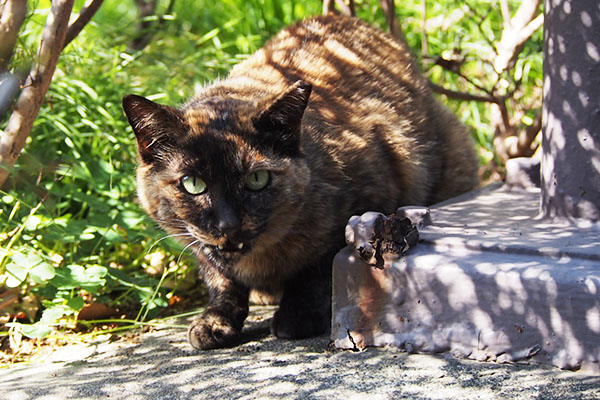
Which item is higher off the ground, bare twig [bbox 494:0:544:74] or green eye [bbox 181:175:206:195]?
bare twig [bbox 494:0:544:74]

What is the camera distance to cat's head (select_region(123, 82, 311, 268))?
2271mm

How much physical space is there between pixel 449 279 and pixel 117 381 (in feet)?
3.25

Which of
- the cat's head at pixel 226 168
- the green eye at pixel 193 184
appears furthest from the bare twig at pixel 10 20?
the green eye at pixel 193 184

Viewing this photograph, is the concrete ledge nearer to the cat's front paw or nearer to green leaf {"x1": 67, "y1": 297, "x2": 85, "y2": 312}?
the cat's front paw

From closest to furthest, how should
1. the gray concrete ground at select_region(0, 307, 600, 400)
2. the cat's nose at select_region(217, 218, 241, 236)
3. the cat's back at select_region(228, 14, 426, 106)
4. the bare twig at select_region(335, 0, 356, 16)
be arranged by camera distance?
the gray concrete ground at select_region(0, 307, 600, 400), the cat's nose at select_region(217, 218, 241, 236), the cat's back at select_region(228, 14, 426, 106), the bare twig at select_region(335, 0, 356, 16)

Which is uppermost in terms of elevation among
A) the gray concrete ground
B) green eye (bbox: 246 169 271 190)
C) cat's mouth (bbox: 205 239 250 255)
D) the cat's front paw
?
green eye (bbox: 246 169 271 190)

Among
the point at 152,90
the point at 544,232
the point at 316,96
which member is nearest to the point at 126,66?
the point at 152,90

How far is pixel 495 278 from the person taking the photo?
2.03 m

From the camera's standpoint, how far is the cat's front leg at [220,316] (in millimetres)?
2426

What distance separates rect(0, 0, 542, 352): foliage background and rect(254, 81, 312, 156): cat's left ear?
1.90 feet

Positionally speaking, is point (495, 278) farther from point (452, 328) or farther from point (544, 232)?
point (544, 232)

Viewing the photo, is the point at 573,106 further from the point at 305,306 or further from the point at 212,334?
the point at 212,334

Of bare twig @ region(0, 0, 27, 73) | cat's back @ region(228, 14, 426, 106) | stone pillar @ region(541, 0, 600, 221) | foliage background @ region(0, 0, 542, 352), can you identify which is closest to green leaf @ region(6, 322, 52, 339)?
foliage background @ region(0, 0, 542, 352)

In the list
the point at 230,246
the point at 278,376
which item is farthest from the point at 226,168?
the point at 278,376
